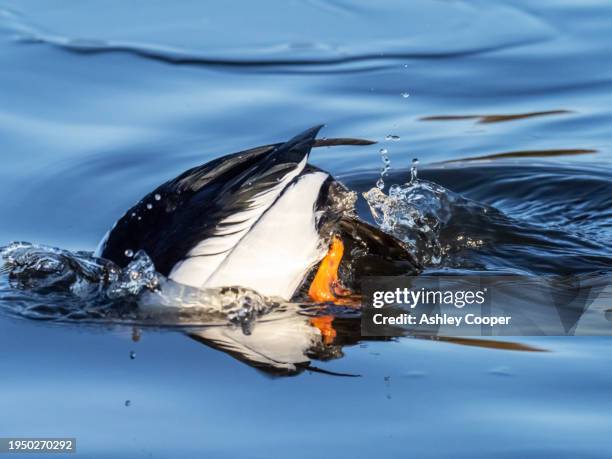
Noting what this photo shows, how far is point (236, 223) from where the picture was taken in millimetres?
4078

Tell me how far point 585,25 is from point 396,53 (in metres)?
1.38

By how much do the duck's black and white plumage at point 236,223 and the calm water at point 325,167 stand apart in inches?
9.0

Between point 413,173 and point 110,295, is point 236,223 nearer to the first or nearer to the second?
point 110,295

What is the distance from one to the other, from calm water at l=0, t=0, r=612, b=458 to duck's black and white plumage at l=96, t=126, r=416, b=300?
229 millimetres

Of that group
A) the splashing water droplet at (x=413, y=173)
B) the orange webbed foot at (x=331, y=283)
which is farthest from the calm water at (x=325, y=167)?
the orange webbed foot at (x=331, y=283)

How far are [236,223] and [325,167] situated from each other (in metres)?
2.07

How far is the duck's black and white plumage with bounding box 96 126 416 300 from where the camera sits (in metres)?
4.07

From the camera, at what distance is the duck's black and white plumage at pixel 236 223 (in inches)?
160

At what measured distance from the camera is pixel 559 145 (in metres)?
6.14

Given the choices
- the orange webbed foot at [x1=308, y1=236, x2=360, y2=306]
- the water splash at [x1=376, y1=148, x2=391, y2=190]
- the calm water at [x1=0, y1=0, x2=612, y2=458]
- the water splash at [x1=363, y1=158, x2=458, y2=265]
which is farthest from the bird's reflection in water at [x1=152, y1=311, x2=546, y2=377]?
the water splash at [x1=376, y1=148, x2=391, y2=190]

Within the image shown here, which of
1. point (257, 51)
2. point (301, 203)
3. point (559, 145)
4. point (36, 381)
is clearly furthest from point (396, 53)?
point (36, 381)

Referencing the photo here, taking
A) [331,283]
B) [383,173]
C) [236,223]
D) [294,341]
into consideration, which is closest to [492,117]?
[383,173]

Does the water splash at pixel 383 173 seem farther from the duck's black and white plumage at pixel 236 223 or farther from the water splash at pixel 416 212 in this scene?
the duck's black and white plumage at pixel 236 223

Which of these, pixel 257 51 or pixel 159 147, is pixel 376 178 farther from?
pixel 257 51
